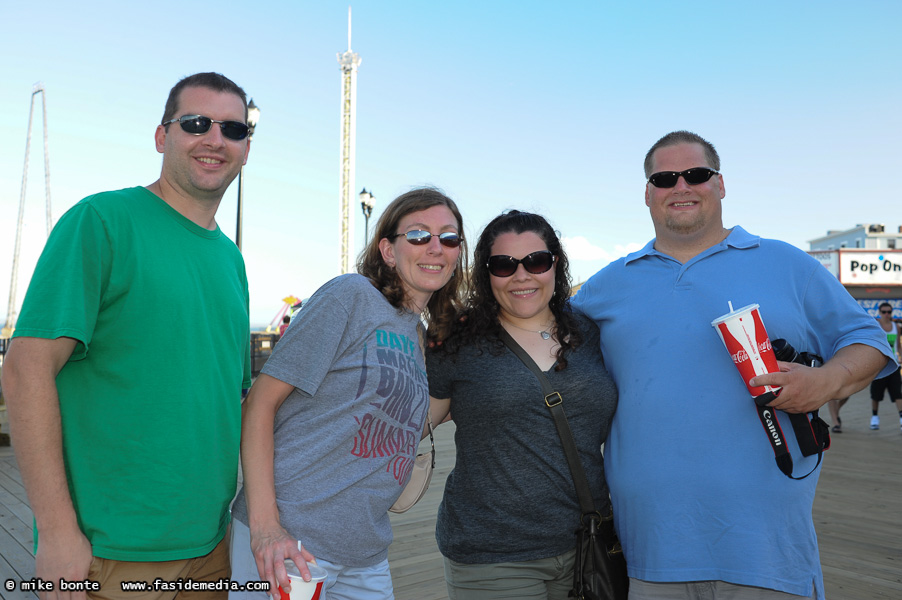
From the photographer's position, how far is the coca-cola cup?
2229 millimetres

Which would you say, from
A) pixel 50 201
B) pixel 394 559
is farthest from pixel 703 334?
pixel 50 201

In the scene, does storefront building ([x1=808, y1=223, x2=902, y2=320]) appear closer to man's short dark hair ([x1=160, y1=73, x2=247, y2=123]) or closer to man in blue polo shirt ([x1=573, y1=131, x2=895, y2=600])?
man in blue polo shirt ([x1=573, y1=131, x2=895, y2=600])

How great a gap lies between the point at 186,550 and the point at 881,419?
662 inches

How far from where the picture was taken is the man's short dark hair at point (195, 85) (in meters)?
2.19

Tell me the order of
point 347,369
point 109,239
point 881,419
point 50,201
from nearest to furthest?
point 109,239 < point 347,369 < point 881,419 < point 50,201

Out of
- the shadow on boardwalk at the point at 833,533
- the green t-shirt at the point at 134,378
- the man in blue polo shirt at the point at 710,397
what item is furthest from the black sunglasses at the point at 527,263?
the shadow on boardwalk at the point at 833,533

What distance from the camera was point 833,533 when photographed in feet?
19.0

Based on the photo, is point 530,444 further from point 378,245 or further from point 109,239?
point 109,239

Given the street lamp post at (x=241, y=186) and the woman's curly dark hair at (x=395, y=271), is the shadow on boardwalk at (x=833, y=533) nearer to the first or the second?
the woman's curly dark hair at (x=395, y=271)

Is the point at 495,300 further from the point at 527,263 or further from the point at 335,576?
the point at 335,576

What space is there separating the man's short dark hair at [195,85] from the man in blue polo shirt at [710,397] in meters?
1.88

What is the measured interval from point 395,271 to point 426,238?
0.63ft

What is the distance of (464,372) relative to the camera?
2.54 metres

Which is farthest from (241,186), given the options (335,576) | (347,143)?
(347,143)
